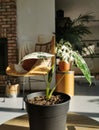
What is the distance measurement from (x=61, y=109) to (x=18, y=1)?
3.66 metres

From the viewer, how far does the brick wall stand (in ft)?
15.5

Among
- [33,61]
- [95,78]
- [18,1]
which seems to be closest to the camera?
[33,61]

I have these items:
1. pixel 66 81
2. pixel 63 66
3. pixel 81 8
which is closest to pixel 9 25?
pixel 63 66

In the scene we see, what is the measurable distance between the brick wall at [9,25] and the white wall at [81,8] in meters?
1.69

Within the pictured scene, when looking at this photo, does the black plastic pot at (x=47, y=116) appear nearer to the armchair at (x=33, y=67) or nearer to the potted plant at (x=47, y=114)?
the potted plant at (x=47, y=114)

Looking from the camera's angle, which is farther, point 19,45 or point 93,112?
point 19,45

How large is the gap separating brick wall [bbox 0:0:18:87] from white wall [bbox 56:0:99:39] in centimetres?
169

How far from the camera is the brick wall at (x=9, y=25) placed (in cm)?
472

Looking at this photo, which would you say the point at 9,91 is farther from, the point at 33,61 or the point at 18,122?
the point at 18,122

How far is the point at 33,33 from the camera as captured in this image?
478cm

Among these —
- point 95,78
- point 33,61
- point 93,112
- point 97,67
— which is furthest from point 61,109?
point 97,67

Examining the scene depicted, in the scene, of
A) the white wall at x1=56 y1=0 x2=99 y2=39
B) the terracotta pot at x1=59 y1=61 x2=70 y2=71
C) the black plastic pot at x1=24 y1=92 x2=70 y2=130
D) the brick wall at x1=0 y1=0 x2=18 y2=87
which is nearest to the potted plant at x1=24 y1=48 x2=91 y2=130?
the black plastic pot at x1=24 y1=92 x2=70 y2=130

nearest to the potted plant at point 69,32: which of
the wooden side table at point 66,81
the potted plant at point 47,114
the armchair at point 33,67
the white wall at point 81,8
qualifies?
the armchair at point 33,67

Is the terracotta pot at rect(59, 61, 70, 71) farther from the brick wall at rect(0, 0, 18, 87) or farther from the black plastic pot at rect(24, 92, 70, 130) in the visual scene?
the black plastic pot at rect(24, 92, 70, 130)
